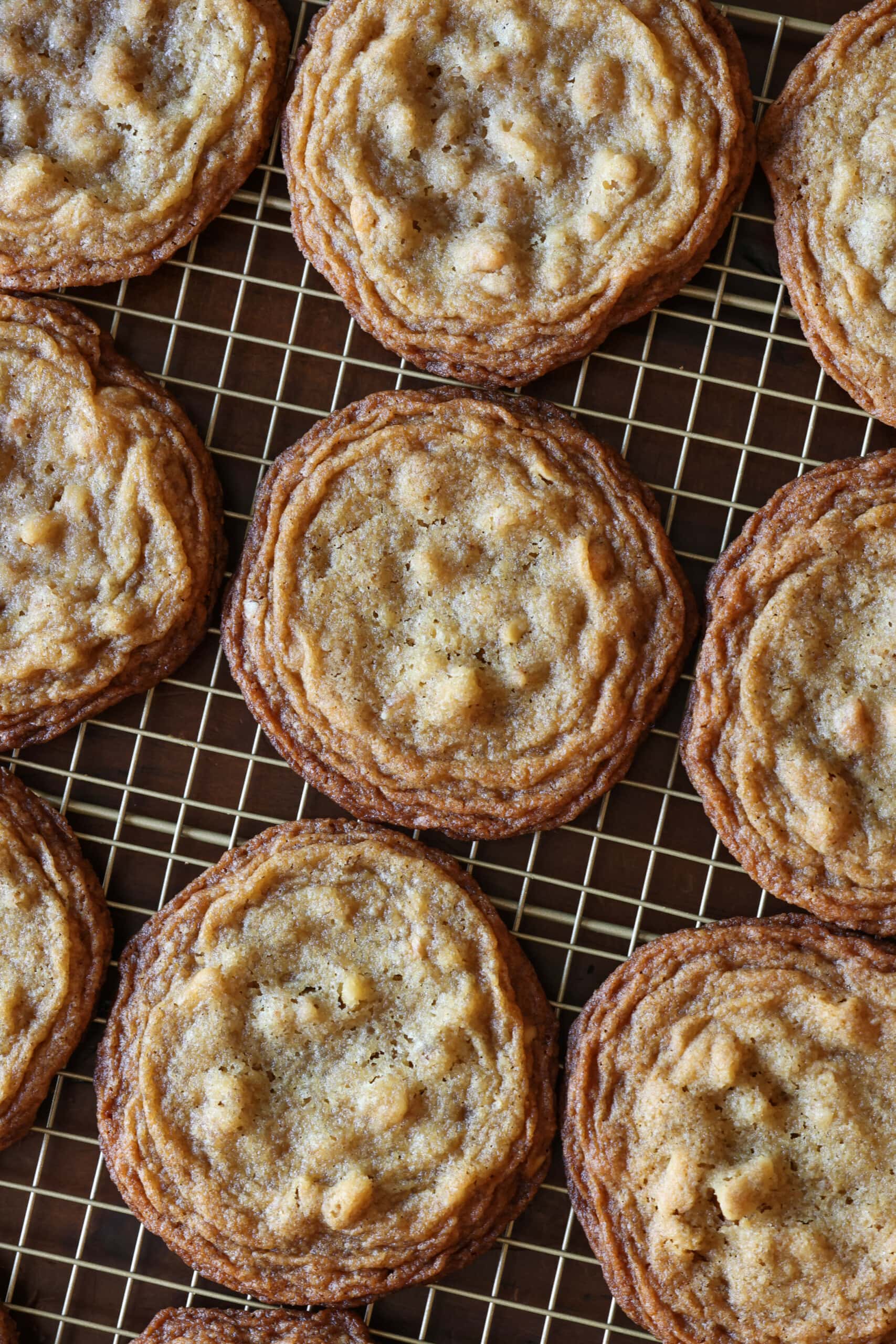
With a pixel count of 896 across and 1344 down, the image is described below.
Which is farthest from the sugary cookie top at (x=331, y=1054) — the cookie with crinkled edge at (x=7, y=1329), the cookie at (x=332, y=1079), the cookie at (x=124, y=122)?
the cookie at (x=124, y=122)

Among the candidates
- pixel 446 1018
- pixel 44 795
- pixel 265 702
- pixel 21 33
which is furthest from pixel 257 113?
pixel 446 1018

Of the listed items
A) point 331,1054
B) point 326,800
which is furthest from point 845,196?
point 331,1054

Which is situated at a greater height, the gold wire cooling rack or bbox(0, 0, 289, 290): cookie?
bbox(0, 0, 289, 290): cookie

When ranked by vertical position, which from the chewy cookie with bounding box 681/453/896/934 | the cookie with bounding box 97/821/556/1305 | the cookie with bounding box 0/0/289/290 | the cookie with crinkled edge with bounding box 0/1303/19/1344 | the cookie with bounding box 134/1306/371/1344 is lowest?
the cookie with crinkled edge with bounding box 0/1303/19/1344

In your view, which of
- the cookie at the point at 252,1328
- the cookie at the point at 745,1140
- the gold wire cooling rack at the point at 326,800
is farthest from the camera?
the gold wire cooling rack at the point at 326,800

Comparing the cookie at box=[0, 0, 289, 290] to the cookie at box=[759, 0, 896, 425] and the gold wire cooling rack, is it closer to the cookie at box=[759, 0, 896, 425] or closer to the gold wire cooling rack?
the gold wire cooling rack

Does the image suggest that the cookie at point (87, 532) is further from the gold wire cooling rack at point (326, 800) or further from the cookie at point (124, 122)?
the cookie at point (124, 122)

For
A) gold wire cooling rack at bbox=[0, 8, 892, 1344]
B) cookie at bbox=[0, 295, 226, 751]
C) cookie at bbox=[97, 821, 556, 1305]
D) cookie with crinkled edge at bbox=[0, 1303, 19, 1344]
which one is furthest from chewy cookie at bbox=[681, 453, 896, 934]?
cookie with crinkled edge at bbox=[0, 1303, 19, 1344]
